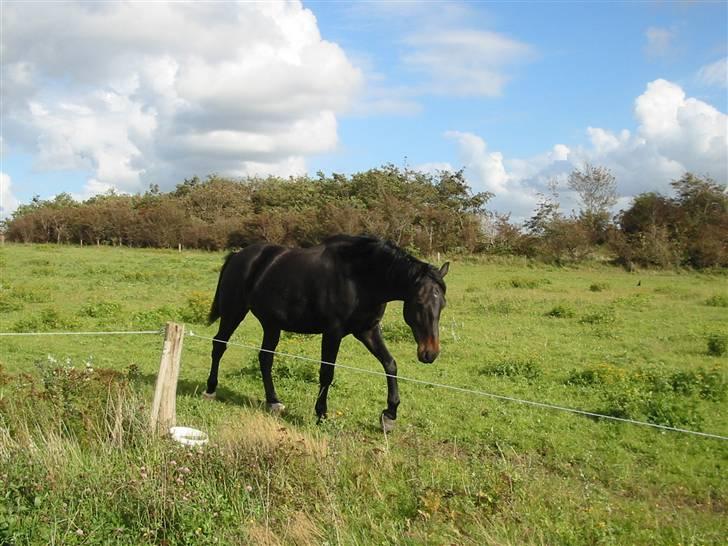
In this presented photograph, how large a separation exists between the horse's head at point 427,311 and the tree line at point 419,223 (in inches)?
1105

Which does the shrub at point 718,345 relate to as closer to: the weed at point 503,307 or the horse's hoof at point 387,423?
the weed at point 503,307

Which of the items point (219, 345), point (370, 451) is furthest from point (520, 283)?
point (370, 451)

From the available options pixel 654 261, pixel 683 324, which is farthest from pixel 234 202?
pixel 683 324

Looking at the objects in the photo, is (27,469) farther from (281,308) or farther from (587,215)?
(587,215)

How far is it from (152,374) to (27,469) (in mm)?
4477

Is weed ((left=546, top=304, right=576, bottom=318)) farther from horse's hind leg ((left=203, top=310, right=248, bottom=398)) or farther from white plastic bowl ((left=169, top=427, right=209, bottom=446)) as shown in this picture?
white plastic bowl ((left=169, top=427, right=209, bottom=446))

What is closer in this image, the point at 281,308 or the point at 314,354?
the point at 281,308

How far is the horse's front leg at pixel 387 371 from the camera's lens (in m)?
6.81

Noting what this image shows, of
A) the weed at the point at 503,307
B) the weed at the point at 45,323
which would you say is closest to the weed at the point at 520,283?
the weed at the point at 503,307

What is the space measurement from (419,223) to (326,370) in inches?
1402

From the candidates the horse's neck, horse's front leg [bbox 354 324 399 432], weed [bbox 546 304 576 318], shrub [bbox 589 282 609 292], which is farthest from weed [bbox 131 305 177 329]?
shrub [bbox 589 282 609 292]

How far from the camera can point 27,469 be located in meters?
4.55

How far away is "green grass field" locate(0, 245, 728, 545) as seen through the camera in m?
4.15

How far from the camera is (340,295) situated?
7023 mm
